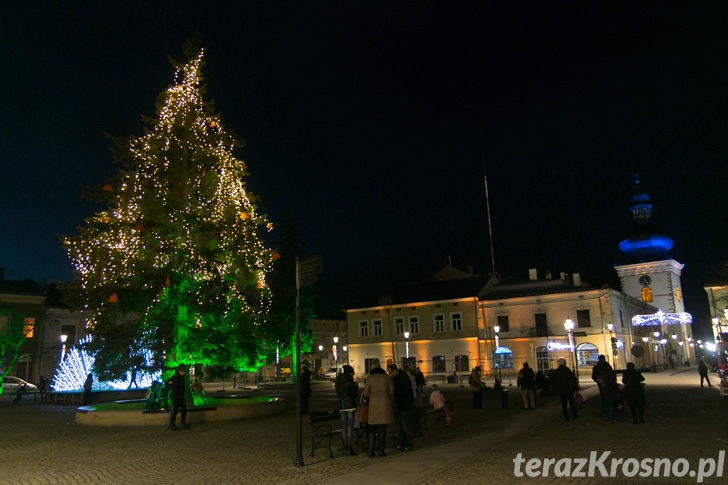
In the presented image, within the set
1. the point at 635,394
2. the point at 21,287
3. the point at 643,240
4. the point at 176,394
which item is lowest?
the point at 635,394

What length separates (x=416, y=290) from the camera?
60.3 metres

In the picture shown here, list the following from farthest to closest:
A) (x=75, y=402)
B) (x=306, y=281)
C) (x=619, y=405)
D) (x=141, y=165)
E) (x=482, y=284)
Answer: (x=482, y=284), (x=75, y=402), (x=141, y=165), (x=619, y=405), (x=306, y=281)

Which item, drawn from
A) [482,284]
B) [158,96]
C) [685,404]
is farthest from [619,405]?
[482,284]

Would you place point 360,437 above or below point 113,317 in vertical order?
below

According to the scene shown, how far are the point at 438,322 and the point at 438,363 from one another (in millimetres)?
3993

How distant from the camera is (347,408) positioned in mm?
11945

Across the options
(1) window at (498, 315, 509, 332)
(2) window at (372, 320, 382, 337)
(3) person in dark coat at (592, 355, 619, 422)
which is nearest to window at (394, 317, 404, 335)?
(2) window at (372, 320, 382, 337)

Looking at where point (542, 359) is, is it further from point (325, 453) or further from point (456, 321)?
point (325, 453)

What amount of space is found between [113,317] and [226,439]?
8.11 meters

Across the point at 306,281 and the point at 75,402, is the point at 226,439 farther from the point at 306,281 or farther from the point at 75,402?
the point at 75,402

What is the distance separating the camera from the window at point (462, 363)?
Result: 5351 cm

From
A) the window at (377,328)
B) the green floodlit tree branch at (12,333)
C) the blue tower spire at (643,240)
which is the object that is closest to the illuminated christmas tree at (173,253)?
the green floodlit tree branch at (12,333)

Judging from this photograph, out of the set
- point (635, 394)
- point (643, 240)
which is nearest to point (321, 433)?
point (635, 394)

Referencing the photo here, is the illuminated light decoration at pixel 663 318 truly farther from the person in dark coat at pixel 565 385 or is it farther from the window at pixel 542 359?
the person in dark coat at pixel 565 385
